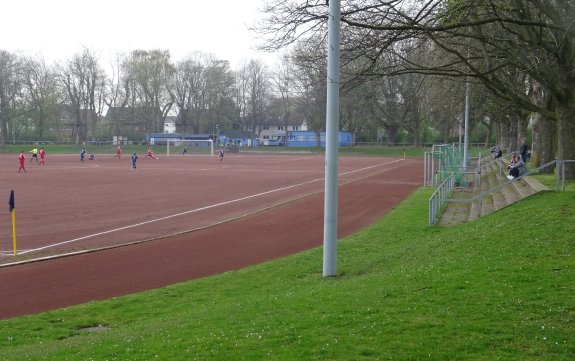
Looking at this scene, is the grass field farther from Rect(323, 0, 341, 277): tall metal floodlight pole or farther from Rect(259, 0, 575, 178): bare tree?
Rect(259, 0, 575, 178): bare tree

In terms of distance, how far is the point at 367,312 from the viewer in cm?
747

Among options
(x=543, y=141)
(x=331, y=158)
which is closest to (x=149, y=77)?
(x=543, y=141)

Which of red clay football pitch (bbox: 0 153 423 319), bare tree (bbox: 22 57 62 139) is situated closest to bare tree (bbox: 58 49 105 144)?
bare tree (bbox: 22 57 62 139)

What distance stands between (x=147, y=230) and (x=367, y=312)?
14312 mm

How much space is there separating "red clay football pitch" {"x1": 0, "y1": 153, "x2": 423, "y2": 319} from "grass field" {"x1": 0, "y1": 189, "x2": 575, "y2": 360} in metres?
1.70

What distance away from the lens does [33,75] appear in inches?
4409

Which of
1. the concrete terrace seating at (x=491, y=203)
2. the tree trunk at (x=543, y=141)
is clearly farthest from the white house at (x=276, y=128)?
the concrete terrace seating at (x=491, y=203)

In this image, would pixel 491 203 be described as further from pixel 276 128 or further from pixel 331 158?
pixel 276 128

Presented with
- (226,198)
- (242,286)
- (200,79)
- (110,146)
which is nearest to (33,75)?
(110,146)

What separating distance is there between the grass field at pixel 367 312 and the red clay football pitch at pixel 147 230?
1702 mm

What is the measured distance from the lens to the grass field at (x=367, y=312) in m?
6.06

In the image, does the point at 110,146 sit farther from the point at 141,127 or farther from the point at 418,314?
the point at 418,314

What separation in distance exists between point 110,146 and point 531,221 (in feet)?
355

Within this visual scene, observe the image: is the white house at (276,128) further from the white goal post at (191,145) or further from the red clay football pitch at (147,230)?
the red clay football pitch at (147,230)
